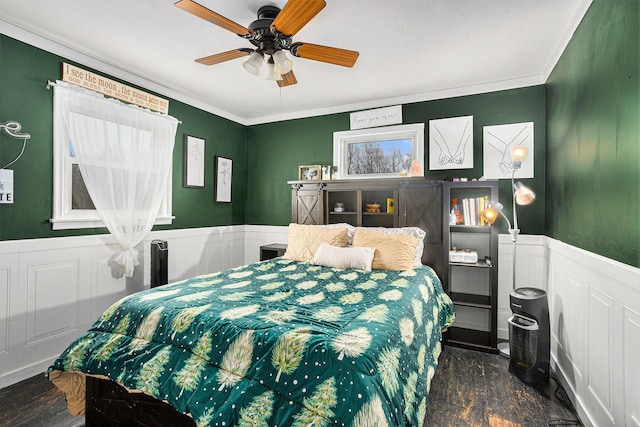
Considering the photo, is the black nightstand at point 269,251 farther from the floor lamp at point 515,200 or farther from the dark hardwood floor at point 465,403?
the floor lamp at point 515,200

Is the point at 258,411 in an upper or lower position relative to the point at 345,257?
lower

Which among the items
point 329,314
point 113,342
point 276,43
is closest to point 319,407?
point 329,314

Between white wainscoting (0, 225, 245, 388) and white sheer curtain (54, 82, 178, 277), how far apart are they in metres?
0.20

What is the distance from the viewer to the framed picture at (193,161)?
4.05 meters

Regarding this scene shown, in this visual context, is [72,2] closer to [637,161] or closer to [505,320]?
[637,161]

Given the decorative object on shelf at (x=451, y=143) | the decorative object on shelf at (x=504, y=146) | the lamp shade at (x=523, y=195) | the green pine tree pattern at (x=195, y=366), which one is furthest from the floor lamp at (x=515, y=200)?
the green pine tree pattern at (x=195, y=366)

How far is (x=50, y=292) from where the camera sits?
2730 mm

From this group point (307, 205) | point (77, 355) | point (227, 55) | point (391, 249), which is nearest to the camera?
point (77, 355)

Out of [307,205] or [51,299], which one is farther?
[307,205]

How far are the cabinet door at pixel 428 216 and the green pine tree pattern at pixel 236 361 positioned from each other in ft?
7.88

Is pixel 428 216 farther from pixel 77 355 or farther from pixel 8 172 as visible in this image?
pixel 8 172

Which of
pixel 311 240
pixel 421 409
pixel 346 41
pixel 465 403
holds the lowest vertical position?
pixel 465 403

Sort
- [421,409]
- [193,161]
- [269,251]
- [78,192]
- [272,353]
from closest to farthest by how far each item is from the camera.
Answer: [272,353], [421,409], [78,192], [193,161], [269,251]

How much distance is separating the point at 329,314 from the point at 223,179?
330cm
